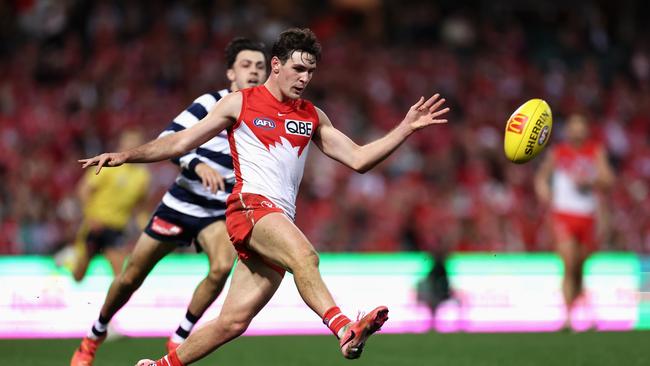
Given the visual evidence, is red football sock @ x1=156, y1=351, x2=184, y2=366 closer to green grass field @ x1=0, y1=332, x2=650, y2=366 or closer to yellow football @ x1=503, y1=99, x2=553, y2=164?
green grass field @ x1=0, y1=332, x2=650, y2=366

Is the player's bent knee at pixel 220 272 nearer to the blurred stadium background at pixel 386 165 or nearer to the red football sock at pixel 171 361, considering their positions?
the blurred stadium background at pixel 386 165

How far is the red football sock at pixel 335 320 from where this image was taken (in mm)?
5922

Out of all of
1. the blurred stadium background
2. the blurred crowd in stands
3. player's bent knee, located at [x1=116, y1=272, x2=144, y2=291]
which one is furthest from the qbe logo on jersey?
the blurred crowd in stands

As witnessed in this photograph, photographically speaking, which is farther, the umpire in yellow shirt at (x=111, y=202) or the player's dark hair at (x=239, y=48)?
the umpire in yellow shirt at (x=111, y=202)

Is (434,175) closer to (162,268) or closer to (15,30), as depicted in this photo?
(162,268)

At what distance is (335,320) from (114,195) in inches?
281

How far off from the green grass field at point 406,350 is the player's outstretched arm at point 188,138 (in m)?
3.04

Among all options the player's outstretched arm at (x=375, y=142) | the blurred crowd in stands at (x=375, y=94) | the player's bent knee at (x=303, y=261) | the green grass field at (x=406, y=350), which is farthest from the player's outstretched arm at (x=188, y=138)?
the blurred crowd in stands at (x=375, y=94)

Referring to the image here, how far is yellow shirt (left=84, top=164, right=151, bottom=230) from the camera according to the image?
12641mm

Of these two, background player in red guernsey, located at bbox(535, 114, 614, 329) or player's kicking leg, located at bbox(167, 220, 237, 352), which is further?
background player in red guernsey, located at bbox(535, 114, 614, 329)

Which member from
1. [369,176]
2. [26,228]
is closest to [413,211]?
[369,176]

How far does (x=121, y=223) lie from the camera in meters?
12.8

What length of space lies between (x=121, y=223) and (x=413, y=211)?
6.02 m

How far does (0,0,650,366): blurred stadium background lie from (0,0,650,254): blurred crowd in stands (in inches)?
1.5
